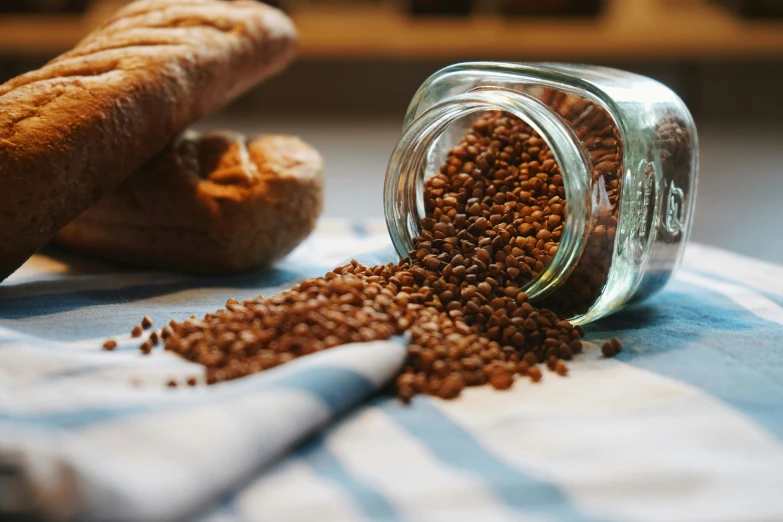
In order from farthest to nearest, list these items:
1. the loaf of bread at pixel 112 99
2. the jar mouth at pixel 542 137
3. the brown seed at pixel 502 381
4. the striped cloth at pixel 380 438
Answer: the loaf of bread at pixel 112 99 < the jar mouth at pixel 542 137 < the brown seed at pixel 502 381 < the striped cloth at pixel 380 438

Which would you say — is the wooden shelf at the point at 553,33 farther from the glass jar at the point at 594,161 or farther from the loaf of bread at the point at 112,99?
the glass jar at the point at 594,161

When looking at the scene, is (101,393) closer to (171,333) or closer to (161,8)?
(171,333)

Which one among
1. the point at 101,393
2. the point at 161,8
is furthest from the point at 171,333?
the point at 161,8

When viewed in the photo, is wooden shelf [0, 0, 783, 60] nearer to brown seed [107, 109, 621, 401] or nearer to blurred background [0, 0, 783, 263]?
blurred background [0, 0, 783, 263]

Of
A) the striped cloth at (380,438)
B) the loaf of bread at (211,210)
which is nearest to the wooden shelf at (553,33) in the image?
the loaf of bread at (211,210)

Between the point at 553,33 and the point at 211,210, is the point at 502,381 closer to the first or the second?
the point at 211,210

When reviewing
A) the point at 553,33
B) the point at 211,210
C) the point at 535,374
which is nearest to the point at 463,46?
the point at 553,33

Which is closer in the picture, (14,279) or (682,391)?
(682,391)
